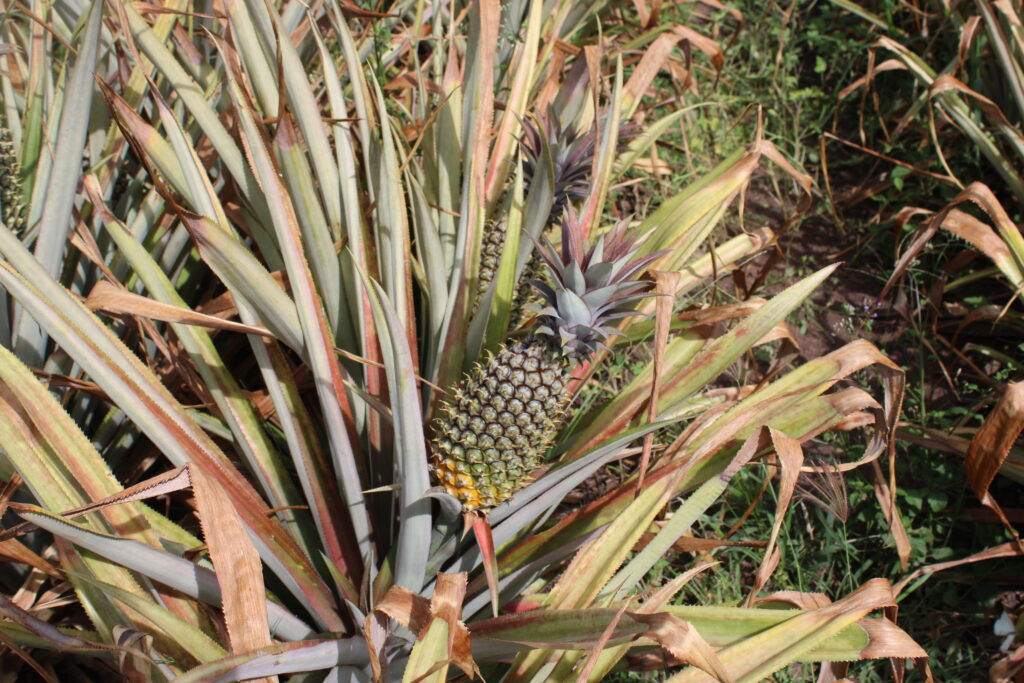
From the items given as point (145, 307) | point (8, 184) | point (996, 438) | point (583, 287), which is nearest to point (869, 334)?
point (996, 438)

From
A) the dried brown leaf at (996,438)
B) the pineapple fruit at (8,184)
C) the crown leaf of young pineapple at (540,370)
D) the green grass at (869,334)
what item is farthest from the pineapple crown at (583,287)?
the pineapple fruit at (8,184)

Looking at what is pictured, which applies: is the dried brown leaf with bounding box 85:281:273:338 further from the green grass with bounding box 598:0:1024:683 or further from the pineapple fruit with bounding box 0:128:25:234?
the green grass with bounding box 598:0:1024:683

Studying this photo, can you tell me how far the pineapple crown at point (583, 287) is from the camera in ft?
4.43

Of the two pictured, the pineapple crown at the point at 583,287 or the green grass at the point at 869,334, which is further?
the green grass at the point at 869,334

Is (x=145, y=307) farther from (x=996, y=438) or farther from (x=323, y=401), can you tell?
(x=996, y=438)

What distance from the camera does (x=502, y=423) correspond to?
1.38 m

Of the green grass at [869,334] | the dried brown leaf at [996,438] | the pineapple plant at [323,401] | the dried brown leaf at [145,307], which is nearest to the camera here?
the pineapple plant at [323,401]

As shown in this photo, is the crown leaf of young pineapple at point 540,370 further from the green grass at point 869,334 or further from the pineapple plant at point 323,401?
the green grass at point 869,334

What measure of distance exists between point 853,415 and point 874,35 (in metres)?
2.66

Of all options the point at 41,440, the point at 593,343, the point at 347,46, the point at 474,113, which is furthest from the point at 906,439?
the point at 41,440

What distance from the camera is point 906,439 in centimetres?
228

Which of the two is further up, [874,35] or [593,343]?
[874,35]

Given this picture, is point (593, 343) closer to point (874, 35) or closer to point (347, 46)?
point (347, 46)

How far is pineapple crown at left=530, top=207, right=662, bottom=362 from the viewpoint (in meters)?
1.35
